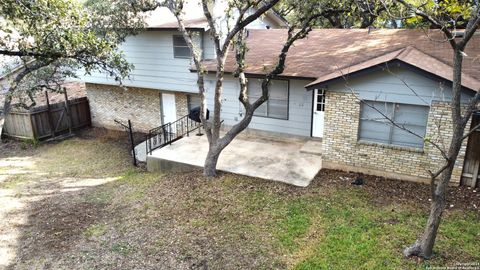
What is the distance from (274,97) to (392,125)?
492 centimetres

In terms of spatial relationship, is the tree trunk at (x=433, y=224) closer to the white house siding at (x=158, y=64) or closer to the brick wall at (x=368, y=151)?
the brick wall at (x=368, y=151)

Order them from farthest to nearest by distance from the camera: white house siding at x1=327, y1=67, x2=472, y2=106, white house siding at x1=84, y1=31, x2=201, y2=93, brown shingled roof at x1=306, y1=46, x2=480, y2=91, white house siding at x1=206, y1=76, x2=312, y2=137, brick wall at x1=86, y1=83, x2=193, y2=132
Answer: brick wall at x1=86, y1=83, x2=193, y2=132 < white house siding at x1=84, y1=31, x2=201, y2=93 < white house siding at x1=206, y1=76, x2=312, y2=137 < white house siding at x1=327, y1=67, x2=472, y2=106 < brown shingled roof at x1=306, y1=46, x2=480, y2=91

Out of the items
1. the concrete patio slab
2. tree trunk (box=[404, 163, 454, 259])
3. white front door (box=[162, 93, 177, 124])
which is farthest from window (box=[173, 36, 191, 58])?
tree trunk (box=[404, 163, 454, 259])

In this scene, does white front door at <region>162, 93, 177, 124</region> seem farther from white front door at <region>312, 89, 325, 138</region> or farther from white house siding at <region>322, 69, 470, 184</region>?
white house siding at <region>322, 69, 470, 184</region>

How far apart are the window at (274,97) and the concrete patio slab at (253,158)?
98 cm

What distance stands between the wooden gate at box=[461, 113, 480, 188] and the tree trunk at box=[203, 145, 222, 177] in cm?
652

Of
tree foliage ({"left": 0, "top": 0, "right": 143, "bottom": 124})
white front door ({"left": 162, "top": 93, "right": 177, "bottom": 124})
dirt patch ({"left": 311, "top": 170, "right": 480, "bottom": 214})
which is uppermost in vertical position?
tree foliage ({"left": 0, "top": 0, "right": 143, "bottom": 124})

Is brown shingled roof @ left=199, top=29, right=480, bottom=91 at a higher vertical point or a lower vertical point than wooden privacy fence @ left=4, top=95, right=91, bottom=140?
higher

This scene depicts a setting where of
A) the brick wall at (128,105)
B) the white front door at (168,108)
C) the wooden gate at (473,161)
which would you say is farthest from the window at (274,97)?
the wooden gate at (473,161)

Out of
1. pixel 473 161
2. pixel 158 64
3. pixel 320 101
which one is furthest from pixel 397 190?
pixel 158 64

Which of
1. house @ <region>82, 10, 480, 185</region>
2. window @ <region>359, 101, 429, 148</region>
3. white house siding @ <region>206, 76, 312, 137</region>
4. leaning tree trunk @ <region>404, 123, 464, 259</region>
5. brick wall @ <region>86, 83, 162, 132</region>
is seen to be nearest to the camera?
leaning tree trunk @ <region>404, 123, 464, 259</region>

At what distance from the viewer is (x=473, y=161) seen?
9.41 m

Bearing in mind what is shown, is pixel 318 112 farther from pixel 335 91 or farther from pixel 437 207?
pixel 437 207

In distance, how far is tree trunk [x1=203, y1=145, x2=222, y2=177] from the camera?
10672mm
